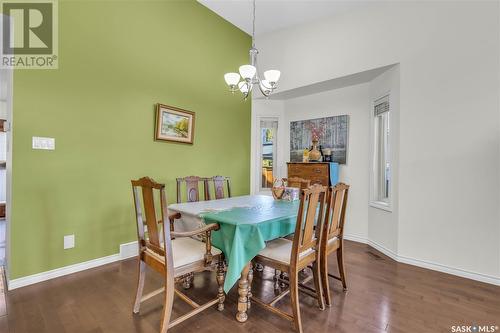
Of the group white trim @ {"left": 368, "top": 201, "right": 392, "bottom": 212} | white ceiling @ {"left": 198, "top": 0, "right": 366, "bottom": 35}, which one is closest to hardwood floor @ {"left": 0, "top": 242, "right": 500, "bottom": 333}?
white trim @ {"left": 368, "top": 201, "right": 392, "bottom": 212}

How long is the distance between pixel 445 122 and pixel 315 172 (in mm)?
1679

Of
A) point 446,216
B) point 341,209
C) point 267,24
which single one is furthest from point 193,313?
point 267,24

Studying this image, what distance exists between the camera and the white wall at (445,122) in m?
2.47

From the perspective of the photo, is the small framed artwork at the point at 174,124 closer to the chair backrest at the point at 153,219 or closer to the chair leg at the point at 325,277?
the chair backrest at the point at 153,219

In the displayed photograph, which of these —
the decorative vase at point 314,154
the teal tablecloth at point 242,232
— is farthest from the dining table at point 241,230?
the decorative vase at point 314,154

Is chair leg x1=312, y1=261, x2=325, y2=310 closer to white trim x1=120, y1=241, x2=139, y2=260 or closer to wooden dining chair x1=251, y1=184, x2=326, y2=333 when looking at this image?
wooden dining chair x1=251, y1=184, x2=326, y2=333

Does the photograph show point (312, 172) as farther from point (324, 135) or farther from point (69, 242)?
point (69, 242)

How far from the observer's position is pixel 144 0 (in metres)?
3.09

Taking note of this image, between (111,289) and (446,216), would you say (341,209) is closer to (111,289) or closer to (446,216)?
(446,216)

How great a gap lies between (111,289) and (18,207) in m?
1.13

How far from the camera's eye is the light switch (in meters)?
2.32

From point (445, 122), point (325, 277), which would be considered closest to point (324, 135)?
point (445, 122)

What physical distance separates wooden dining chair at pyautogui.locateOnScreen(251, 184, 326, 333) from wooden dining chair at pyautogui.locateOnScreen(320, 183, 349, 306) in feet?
0.31

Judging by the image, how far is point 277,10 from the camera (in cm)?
372
